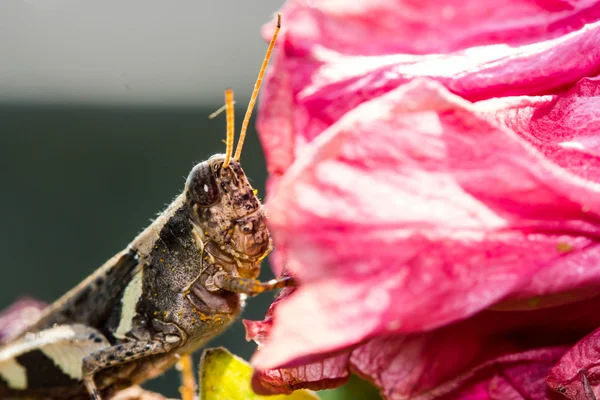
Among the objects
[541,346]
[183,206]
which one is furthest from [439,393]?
[183,206]

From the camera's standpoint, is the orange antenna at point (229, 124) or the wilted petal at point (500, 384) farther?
the orange antenna at point (229, 124)

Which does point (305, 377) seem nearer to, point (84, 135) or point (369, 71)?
point (369, 71)

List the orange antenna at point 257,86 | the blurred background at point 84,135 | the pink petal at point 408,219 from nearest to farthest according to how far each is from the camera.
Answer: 1. the pink petal at point 408,219
2. the orange antenna at point 257,86
3. the blurred background at point 84,135

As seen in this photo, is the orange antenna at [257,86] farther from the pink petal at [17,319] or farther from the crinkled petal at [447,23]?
the pink petal at [17,319]

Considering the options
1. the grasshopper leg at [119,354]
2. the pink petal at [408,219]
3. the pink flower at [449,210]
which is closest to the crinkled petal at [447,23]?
the pink flower at [449,210]

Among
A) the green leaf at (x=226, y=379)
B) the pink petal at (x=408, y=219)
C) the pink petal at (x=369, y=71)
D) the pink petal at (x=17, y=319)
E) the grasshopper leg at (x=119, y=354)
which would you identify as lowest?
the grasshopper leg at (x=119, y=354)

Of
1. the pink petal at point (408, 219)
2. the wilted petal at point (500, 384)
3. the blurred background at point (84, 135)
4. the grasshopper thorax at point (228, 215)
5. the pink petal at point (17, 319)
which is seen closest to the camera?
the pink petal at point (408, 219)

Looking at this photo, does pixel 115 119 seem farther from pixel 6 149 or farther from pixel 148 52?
pixel 148 52

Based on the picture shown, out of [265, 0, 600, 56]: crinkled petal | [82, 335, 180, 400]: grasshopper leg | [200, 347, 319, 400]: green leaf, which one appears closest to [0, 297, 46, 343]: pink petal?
[82, 335, 180, 400]: grasshopper leg
